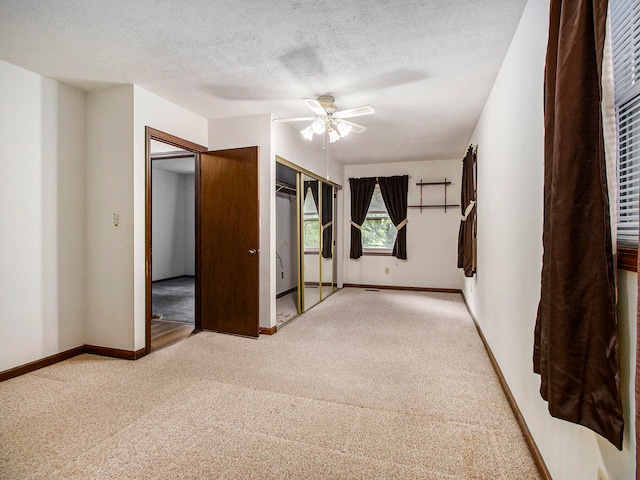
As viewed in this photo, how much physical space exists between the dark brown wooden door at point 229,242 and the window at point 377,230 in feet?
11.7

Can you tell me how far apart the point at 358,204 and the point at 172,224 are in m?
4.38

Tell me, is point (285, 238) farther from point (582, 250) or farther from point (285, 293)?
point (582, 250)

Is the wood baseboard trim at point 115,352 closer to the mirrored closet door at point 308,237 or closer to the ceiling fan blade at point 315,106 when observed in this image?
the mirrored closet door at point 308,237

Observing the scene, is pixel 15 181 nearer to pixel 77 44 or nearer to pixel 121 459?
pixel 77 44

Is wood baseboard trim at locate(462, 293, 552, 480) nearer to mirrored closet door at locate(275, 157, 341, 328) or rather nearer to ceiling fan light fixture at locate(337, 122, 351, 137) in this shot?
ceiling fan light fixture at locate(337, 122, 351, 137)

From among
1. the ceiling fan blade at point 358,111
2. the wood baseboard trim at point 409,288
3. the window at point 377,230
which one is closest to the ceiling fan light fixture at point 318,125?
the ceiling fan blade at point 358,111

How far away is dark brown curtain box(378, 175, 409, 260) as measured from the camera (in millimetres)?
6480

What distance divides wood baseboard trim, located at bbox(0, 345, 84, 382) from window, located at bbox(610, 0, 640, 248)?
394 centimetres

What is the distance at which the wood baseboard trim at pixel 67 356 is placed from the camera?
272 centimetres

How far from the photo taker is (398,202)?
21.3 feet

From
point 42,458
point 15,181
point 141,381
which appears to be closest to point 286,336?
point 141,381

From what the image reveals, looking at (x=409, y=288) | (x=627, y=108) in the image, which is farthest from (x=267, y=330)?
(x=409, y=288)

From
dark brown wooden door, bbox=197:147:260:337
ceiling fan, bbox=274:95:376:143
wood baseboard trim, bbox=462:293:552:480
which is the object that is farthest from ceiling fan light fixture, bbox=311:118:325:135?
wood baseboard trim, bbox=462:293:552:480

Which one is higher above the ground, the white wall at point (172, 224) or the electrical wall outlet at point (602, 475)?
the white wall at point (172, 224)
